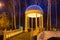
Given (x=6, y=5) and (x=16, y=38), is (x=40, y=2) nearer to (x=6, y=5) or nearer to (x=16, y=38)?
(x=6, y=5)

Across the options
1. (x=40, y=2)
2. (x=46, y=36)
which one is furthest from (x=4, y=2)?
(x=46, y=36)

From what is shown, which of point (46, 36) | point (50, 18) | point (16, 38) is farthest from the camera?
point (50, 18)

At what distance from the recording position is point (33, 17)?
17.7m

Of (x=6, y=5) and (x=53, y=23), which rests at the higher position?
(x=6, y=5)

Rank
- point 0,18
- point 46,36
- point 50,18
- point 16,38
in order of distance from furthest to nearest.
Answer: point 50,18, point 0,18, point 16,38, point 46,36

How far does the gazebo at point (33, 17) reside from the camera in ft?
49.4

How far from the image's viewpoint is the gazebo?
15.1 meters

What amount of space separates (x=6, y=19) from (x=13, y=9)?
222 cm

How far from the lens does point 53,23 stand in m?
18.1

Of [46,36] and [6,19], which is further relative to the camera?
[6,19]

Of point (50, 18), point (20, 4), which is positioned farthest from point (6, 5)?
point (50, 18)

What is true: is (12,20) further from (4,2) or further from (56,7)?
(56,7)

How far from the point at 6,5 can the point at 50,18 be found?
5.64 metres

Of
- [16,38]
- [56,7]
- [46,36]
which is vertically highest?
[56,7]
